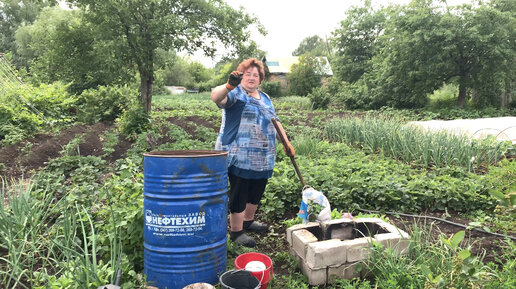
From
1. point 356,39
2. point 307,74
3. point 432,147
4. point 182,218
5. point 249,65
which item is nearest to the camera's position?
point 182,218

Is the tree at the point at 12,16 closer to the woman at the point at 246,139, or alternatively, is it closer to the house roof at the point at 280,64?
the house roof at the point at 280,64

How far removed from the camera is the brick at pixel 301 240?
A: 2.41 metres

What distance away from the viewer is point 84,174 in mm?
4449

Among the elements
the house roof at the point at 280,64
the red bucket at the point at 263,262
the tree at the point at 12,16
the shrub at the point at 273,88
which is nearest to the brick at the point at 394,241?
the red bucket at the point at 263,262

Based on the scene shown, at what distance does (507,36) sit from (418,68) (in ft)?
11.3

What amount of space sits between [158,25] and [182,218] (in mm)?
5247

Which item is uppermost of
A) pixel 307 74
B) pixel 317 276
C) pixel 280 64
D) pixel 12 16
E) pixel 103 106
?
pixel 12 16

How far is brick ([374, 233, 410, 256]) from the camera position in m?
2.40

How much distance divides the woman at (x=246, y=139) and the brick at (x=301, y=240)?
1.57 feet

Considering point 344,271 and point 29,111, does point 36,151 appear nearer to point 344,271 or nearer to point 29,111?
point 29,111

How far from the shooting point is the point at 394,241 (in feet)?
8.02

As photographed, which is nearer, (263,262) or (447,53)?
(263,262)

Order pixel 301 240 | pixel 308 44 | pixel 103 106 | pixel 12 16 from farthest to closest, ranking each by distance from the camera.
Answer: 1. pixel 308 44
2. pixel 12 16
3. pixel 103 106
4. pixel 301 240

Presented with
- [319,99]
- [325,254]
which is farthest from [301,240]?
[319,99]
